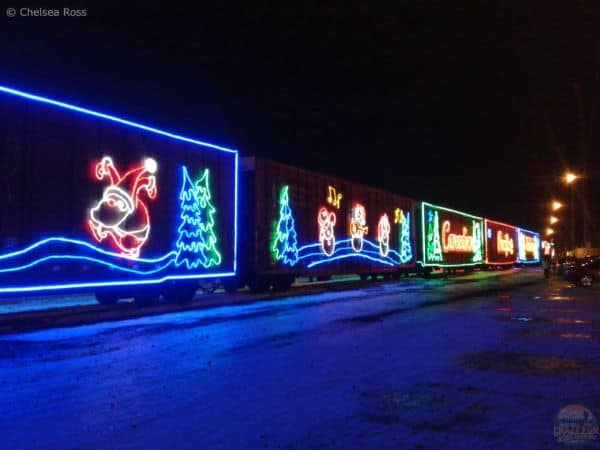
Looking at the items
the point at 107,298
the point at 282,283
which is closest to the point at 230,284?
the point at 282,283

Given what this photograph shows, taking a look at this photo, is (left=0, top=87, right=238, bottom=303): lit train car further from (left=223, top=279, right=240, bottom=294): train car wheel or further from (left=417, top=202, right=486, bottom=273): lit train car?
(left=417, top=202, right=486, bottom=273): lit train car

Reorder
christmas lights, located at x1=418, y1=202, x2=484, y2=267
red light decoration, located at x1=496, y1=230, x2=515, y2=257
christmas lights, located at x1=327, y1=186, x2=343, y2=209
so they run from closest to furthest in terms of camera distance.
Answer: christmas lights, located at x1=327, y1=186, x2=343, y2=209 → christmas lights, located at x1=418, y1=202, x2=484, y2=267 → red light decoration, located at x1=496, y1=230, x2=515, y2=257

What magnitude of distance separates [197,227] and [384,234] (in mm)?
12953

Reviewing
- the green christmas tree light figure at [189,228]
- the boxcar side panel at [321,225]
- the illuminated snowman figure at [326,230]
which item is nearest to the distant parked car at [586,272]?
the boxcar side panel at [321,225]

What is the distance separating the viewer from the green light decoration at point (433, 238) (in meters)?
32.5

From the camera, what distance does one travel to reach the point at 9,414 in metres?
5.24

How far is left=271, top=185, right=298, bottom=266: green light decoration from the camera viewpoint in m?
19.6

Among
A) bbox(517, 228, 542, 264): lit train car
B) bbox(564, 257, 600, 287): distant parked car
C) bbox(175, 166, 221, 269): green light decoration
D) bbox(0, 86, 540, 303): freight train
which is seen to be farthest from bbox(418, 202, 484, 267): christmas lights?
bbox(517, 228, 542, 264): lit train car

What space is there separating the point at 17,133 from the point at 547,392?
31.7 ft

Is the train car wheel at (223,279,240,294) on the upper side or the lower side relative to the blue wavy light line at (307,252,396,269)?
lower

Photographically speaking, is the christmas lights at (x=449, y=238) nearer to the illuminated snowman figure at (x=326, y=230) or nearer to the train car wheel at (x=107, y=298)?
the illuminated snowman figure at (x=326, y=230)

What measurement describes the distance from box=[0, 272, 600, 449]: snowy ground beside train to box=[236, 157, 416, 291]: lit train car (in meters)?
6.97

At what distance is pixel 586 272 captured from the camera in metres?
25.9

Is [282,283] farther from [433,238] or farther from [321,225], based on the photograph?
[433,238]
